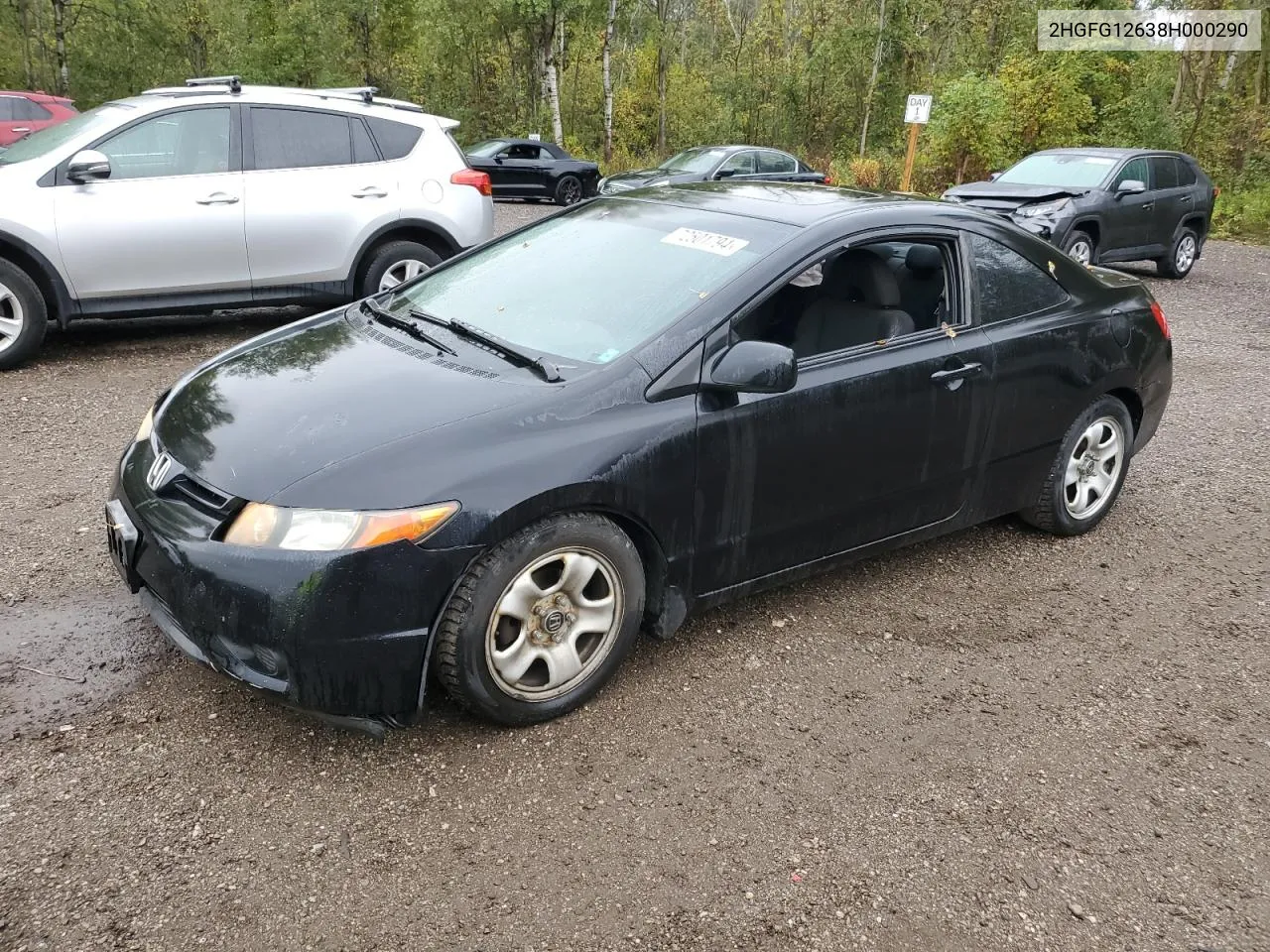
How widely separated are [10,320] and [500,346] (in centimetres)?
477

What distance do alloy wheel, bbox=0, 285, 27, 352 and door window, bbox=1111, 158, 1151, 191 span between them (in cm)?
1165

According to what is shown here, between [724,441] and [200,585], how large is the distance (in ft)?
5.25

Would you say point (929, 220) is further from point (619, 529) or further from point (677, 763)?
point (677, 763)

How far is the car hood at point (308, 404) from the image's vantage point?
2797 mm

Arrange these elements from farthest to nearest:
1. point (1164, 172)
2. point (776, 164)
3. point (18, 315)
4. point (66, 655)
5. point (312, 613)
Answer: point (776, 164), point (1164, 172), point (18, 315), point (66, 655), point (312, 613)

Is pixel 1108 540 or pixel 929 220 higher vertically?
pixel 929 220

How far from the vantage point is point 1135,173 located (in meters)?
12.5

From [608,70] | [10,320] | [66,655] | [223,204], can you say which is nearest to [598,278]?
[66,655]


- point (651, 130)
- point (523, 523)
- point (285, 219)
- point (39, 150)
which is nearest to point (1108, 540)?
point (523, 523)

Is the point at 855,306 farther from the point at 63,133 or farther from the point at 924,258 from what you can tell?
the point at 63,133

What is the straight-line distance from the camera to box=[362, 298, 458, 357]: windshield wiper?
134 inches

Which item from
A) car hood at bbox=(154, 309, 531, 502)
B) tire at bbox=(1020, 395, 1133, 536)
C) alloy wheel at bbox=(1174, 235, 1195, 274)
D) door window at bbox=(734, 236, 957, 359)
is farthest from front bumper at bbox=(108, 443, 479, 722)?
alloy wheel at bbox=(1174, 235, 1195, 274)

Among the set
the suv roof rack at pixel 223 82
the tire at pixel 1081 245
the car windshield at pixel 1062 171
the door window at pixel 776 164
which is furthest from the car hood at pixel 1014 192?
the suv roof rack at pixel 223 82

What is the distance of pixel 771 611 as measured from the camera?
12.7 ft
